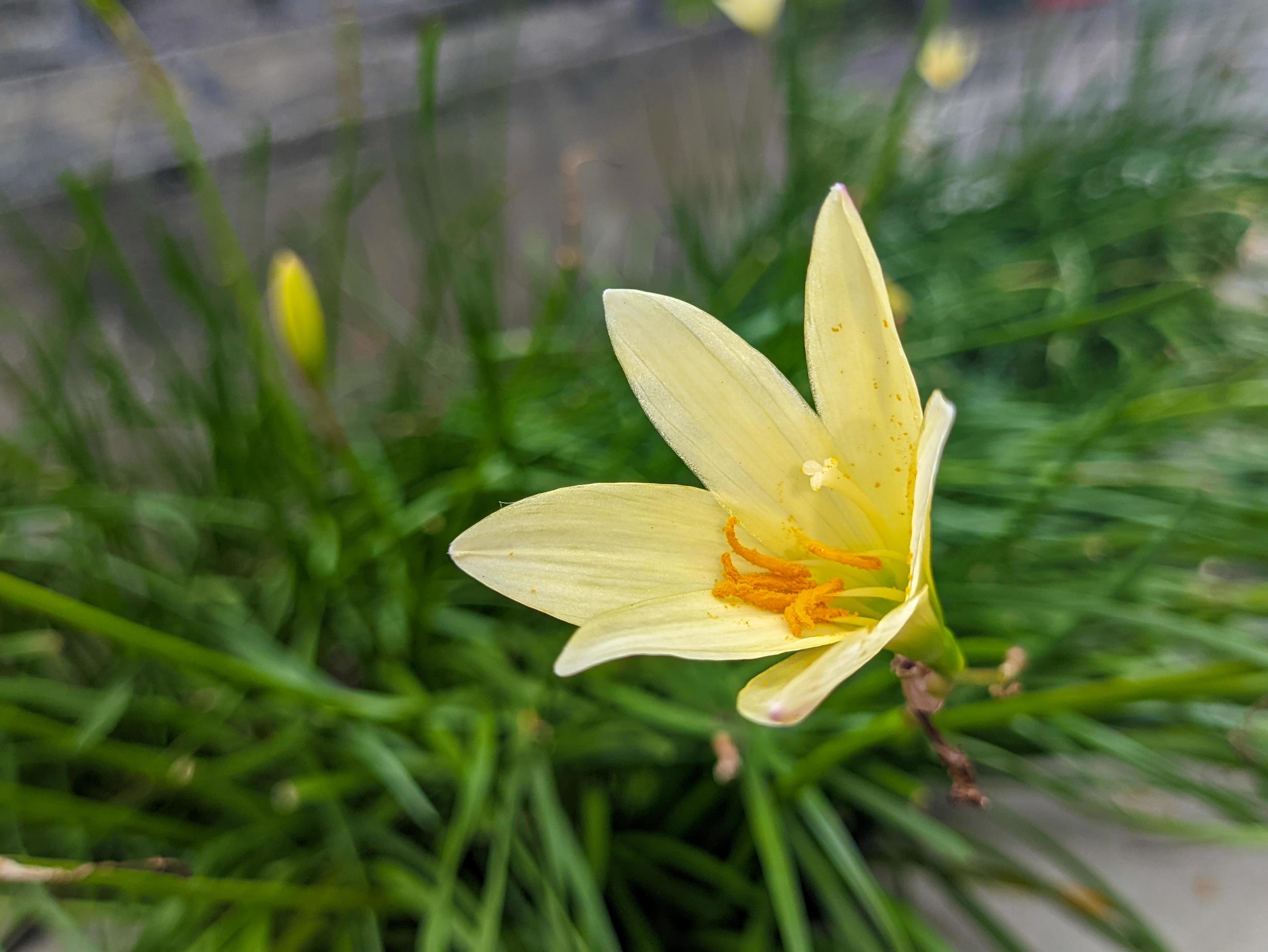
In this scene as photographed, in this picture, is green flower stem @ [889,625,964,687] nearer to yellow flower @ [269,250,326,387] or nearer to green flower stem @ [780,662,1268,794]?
green flower stem @ [780,662,1268,794]

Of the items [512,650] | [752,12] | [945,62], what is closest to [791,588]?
[512,650]

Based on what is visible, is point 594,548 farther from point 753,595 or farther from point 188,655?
point 188,655

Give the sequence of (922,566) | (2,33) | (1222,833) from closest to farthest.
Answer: (922,566), (1222,833), (2,33)

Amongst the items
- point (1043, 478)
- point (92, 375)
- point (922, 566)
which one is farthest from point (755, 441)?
point (92, 375)

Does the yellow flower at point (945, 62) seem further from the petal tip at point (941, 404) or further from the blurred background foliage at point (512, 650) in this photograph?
the petal tip at point (941, 404)

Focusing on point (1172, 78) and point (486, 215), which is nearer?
point (486, 215)

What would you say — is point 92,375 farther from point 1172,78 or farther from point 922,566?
point 1172,78

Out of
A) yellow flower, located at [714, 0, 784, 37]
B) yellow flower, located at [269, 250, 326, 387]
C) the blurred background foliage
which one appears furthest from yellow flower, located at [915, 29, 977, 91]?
yellow flower, located at [269, 250, 326, 387]
